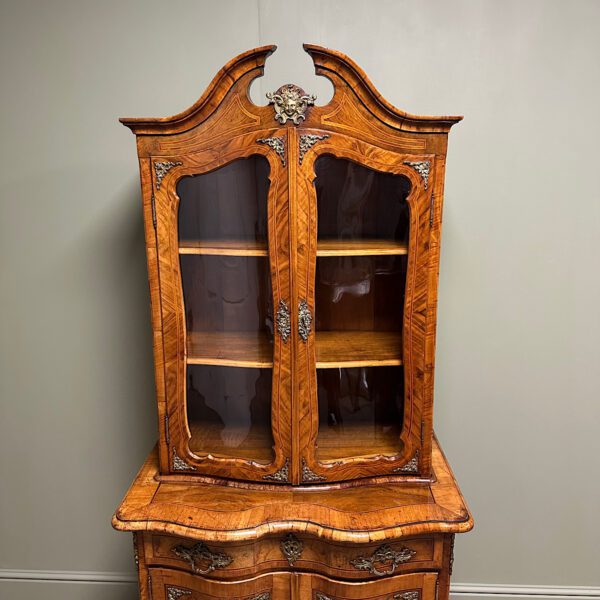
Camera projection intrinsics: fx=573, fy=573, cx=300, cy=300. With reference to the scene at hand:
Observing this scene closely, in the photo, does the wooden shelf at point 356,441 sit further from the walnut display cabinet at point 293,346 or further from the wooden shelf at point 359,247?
the wooden shelf at point 359,247

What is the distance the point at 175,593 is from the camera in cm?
128

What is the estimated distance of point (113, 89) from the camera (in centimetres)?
153

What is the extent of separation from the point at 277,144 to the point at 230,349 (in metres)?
0.46

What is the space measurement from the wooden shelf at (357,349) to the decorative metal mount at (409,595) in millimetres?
502

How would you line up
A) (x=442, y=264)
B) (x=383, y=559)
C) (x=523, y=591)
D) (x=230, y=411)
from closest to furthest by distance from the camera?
(x=383, y=559) → (x=230, y=411) → (x=442, y=264) → (x=523, y=591)

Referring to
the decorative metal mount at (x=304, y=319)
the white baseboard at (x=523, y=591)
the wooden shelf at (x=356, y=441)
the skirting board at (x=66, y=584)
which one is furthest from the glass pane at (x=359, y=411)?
the skirting board at (x=66, y=584)

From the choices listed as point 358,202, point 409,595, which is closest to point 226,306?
point 358,202

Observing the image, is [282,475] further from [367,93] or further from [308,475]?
[367,93]

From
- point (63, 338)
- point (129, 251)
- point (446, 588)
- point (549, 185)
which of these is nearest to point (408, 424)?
point (446, 588)

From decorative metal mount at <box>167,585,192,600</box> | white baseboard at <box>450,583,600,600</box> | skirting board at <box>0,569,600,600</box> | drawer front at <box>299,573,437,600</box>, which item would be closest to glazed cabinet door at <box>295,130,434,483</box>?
drawer front at <box>299,573,437,600</box>

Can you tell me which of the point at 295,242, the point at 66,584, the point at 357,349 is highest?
the point at 295,242

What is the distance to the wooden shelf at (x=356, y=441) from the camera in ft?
4.28

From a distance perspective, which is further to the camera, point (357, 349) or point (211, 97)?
point (357, 349)

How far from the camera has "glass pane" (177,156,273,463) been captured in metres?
1.20
